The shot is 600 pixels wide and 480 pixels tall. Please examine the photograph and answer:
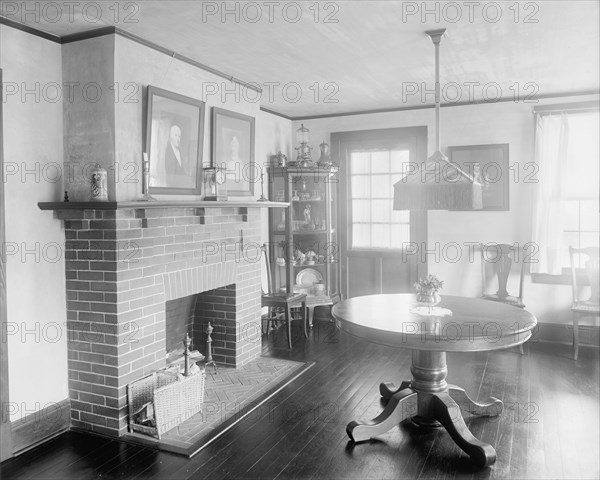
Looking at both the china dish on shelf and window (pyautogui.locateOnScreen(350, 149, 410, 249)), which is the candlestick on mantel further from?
window (pyautogui.locateOnScreen(350, 149, 410, 249))

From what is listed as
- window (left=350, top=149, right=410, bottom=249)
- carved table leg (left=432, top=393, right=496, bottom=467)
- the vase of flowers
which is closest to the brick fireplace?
the vase of flowers

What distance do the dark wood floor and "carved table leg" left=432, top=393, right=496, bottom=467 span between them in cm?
6

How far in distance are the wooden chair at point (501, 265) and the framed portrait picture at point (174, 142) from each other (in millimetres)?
3086

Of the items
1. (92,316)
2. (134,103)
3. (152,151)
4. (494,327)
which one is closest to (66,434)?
(92,316)

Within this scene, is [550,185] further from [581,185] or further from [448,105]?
[448,105]

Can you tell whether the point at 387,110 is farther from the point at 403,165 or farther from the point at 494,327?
the point at 494,327

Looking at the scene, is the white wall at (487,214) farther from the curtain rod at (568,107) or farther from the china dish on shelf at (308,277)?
the china dish on shelf at (308,277)

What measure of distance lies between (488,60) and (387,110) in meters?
1.87

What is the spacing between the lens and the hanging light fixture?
9.93 ft

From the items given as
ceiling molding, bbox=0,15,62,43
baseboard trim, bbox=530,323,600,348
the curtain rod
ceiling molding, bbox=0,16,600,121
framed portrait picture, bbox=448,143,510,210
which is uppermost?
ceiling molding, bbox=0,16,600,121

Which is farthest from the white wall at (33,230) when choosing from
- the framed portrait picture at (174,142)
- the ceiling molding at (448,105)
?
the ceiling molding at (448,105)

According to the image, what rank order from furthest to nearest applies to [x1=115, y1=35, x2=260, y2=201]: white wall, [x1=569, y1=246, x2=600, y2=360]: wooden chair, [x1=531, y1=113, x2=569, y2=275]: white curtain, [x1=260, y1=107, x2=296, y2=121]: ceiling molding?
1. [x1=260, y1=107, x2=296, y2=121]: ceiling molding
2. [x1=531, y1=113, x2=569, y2=275]: white curtain
3. [x1=569, y1=246, x2=600, y2=360]: wooden chair
4. [x1=115, y1=35, x2=260, y2=201]: white wall

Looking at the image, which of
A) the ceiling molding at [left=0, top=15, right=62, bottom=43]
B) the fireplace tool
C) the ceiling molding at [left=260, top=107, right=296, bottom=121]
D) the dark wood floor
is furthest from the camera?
the ceiling molding at [left=260, top=107, right=296, bottom=121]

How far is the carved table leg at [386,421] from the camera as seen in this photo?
3023 mm
